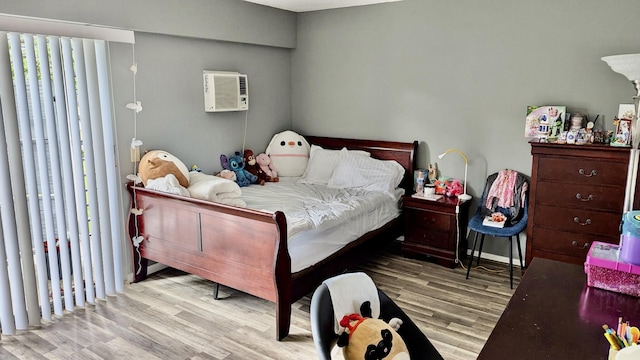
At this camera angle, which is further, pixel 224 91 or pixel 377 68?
pixel 377 68

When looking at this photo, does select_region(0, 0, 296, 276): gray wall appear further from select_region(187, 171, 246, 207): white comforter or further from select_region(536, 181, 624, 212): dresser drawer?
select_region(536, 181, 624, 212): dresser drawer

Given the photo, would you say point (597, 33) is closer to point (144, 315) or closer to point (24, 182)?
point (144, 315)

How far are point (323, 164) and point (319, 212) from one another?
3.90 ft

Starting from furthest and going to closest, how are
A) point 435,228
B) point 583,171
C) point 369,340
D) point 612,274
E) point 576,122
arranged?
1. point 435,228
2. point 576,122
3. point 583,171
4. point 612,274
5. point 369,340

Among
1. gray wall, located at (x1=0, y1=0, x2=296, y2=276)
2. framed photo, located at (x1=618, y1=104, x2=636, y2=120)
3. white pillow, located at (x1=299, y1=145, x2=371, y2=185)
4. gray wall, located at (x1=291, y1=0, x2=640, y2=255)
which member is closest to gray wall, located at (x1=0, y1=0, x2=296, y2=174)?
gray wall, located at (x1=0, y1=0, x2=296, y2=276)

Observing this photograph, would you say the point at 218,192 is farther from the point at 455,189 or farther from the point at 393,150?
the point at 455,189

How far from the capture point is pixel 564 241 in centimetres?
334

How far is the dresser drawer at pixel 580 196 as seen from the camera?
3141 mm

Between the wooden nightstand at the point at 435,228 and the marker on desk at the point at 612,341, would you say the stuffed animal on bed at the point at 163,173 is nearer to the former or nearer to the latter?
the wooden nightstand at the point at 435,228

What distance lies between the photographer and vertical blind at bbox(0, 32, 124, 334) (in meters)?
2.72

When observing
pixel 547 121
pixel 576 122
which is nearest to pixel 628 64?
pixel 576 122

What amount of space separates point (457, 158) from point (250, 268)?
7.13 ft

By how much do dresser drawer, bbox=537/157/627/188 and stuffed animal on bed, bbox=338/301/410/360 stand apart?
2277 mm

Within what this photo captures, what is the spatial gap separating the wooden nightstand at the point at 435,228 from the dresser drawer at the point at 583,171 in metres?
0.76
